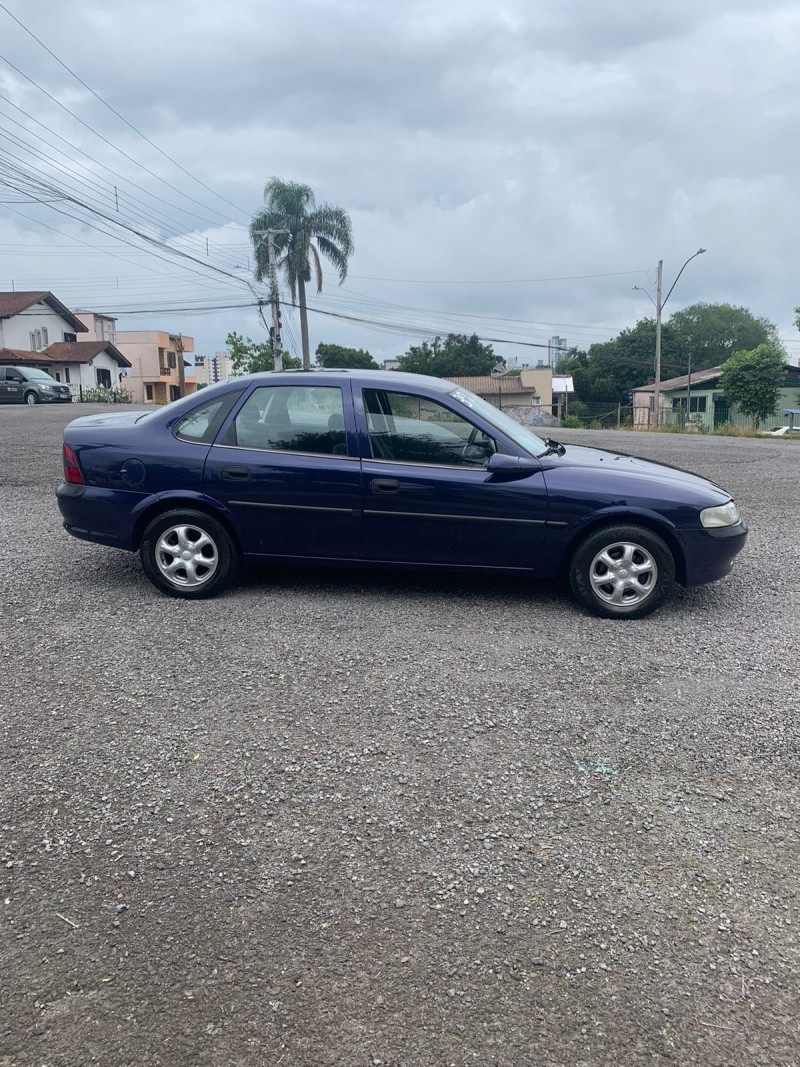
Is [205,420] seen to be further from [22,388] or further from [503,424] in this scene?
[22,388]

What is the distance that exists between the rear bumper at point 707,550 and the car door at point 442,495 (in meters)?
0.96

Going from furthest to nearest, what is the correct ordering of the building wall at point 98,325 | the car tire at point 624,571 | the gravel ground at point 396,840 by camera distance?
1. the building wall at point 98,325
2. the car tire at point 624,571
3. the gravel ground at point 396,840

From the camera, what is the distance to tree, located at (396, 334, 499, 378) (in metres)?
81.7

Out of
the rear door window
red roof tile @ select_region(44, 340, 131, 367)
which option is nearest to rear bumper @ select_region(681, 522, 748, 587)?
the rear door window

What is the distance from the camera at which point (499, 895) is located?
2.60 m

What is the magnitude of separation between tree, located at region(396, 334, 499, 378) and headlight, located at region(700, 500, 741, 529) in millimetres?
75750

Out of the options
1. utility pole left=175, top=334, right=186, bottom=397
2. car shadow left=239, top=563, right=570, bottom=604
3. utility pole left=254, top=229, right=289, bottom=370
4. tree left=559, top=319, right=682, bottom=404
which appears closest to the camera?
car shadow left=239, top=563, right=570, bottom=604

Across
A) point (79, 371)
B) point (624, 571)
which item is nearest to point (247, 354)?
point (79, 371)

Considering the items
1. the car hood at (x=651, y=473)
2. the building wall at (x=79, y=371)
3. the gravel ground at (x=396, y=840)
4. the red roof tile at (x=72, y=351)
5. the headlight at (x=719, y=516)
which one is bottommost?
the gravel ground at (x=396, y=840)

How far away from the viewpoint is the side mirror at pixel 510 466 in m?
5.29

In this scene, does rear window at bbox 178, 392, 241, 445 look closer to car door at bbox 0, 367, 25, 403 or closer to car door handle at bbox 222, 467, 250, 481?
car door handle at bbox 222, 467, 250, 481

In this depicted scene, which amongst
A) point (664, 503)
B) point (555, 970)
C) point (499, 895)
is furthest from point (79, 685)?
point (664, 503)

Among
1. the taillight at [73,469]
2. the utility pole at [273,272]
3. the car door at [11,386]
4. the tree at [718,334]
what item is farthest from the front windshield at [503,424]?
the tree at [718,334]

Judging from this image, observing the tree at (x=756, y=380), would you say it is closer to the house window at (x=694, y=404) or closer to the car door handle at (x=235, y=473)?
the house window at (x=694, y=404)
